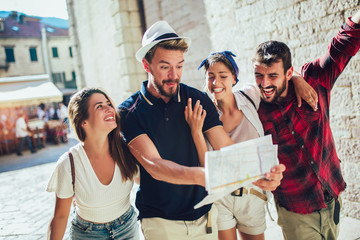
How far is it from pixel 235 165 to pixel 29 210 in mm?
5352

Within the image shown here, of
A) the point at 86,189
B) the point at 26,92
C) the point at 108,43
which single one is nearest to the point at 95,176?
the point at 86,189

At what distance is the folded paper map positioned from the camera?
113cm

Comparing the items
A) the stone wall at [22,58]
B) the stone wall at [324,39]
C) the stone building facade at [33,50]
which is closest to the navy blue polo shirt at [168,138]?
the stone wall at [324,39]

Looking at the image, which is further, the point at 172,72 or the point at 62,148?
the point at 62,148

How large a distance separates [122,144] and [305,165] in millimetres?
1364

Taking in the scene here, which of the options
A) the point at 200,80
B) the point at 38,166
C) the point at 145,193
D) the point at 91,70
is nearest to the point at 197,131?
the point at 145,193

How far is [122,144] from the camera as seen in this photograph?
200cm

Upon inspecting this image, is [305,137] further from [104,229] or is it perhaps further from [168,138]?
[104,229]

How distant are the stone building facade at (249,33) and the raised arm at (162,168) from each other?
2617 mm

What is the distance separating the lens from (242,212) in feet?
7.13

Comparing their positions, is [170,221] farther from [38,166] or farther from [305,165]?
[38,166]

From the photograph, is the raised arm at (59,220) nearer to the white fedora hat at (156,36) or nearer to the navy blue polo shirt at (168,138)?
the navy blue polo shirt at (168,138)

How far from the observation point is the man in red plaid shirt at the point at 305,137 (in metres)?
1.94

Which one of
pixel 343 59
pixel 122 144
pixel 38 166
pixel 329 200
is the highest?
pixel 343 59
